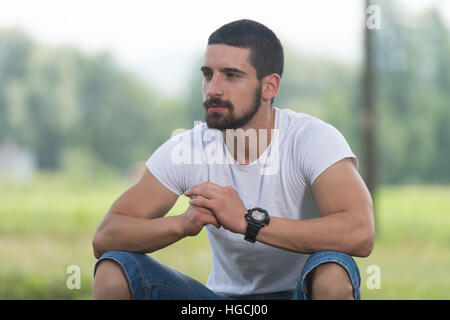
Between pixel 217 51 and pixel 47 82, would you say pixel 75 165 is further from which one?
pixel 217 51

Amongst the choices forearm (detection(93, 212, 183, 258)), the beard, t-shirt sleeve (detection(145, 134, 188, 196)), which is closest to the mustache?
the beard

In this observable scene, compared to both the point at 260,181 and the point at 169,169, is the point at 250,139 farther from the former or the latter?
the point at 169,169

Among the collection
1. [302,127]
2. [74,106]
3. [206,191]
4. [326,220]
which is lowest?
[326,220]

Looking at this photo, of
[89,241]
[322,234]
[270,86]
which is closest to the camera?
[322,234]

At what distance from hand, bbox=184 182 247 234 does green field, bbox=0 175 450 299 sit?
2577 mm

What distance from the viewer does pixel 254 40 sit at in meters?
2.87

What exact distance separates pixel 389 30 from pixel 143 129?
7.86 meters

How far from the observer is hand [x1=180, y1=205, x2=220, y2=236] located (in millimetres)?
2453

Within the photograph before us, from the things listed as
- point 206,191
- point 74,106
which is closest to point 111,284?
point 206,191

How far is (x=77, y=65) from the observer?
57.9ft

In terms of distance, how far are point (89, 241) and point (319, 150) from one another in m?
8.18

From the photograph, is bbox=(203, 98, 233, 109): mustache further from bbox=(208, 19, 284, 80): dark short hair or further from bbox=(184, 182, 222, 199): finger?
bbox=(184, 182, 222, 199): finger

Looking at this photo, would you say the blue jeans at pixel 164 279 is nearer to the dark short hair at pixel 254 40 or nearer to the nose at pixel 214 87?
the nose at pixel 214 87

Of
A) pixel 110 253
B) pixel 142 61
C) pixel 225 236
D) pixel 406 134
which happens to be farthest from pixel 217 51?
pixel 142 61
